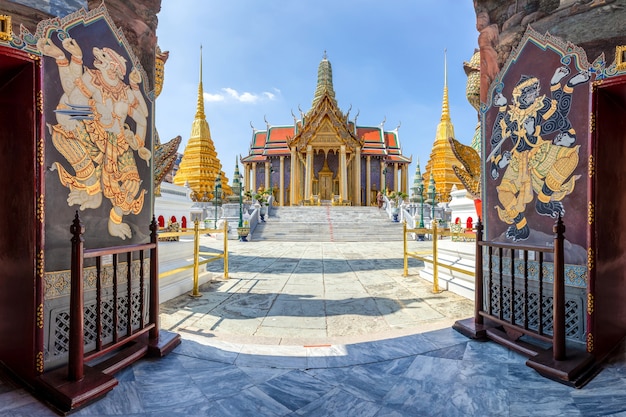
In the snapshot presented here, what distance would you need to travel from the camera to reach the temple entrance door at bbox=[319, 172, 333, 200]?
98.7ft

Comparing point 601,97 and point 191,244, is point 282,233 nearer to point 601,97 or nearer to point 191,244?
point 191,244

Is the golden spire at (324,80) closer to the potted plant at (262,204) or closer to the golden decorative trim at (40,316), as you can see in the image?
the potted plant at (262,204)

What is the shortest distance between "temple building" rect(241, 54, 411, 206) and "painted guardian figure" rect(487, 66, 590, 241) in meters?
23.5

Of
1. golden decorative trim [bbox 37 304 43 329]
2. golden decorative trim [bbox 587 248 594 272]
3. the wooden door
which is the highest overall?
the wooden door

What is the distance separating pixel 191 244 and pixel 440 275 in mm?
4984

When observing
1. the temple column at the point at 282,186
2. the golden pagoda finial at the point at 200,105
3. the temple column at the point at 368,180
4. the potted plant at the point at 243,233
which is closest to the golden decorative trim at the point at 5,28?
the potted plant at the point at 243,233

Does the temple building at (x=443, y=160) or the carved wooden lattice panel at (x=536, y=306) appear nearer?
the carved wooden lattice panel at (x=536, y=306)

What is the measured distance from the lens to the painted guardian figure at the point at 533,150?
9.23ft

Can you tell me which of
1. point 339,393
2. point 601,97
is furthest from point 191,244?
point 601,97

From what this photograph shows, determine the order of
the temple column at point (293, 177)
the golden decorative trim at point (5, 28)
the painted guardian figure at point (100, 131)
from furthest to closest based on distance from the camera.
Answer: the temple column at point (293, 177) → the painted guardian figure at point (100, 131) → the golden decorative trim at point (5, 28)

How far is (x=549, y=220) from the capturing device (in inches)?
115

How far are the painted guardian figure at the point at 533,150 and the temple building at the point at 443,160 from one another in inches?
893

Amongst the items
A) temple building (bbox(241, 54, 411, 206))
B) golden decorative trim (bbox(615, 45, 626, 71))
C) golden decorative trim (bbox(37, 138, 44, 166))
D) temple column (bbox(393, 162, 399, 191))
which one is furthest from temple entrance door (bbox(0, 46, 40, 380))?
temple column (bbox(393, 162, 399, 191))

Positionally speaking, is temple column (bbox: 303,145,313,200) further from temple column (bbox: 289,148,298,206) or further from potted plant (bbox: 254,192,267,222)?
potted plant (bbox: 254,192,267,222)
